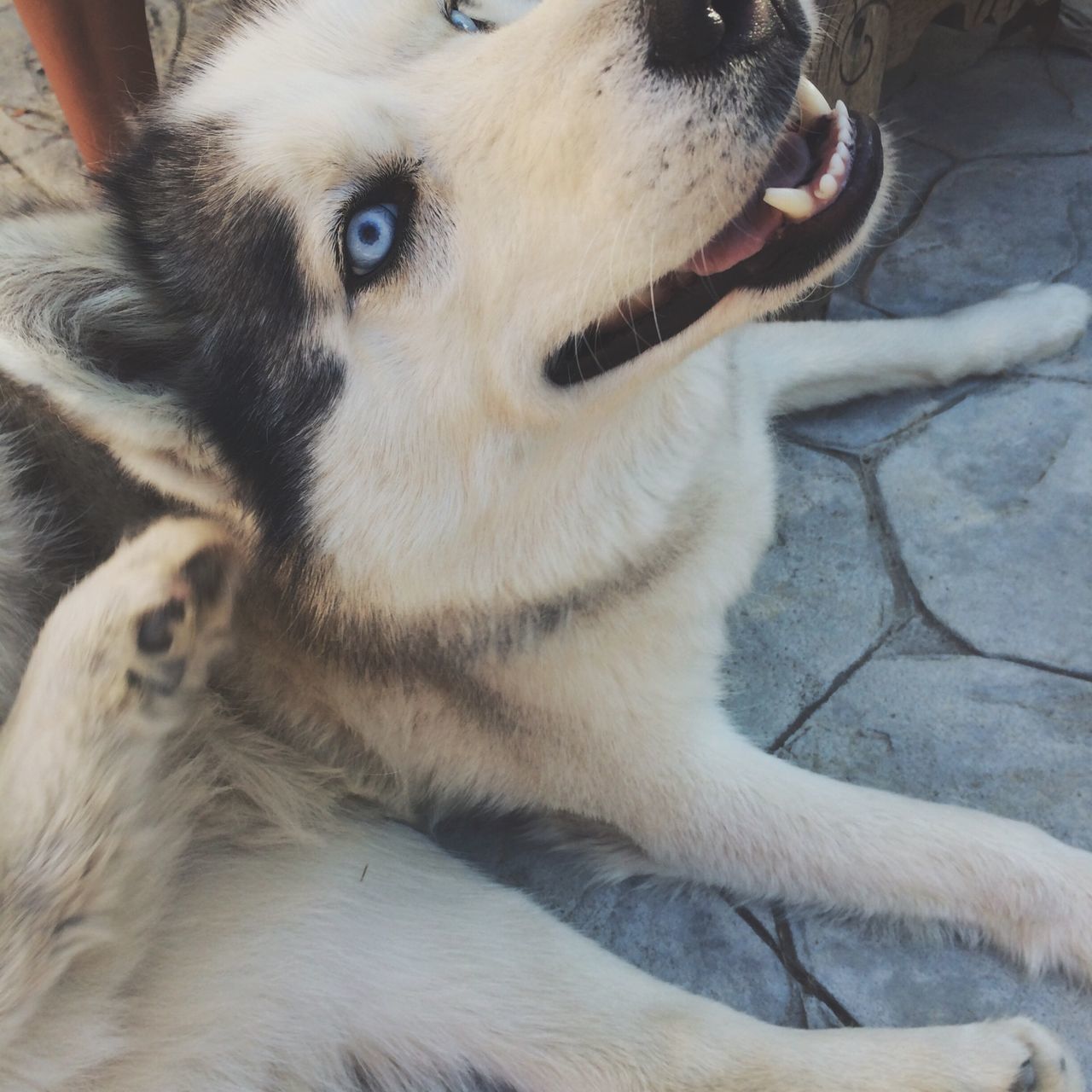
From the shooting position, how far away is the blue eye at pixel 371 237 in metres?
1.53

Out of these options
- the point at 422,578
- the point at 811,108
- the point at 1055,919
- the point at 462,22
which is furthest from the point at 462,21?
the point at 1055,919

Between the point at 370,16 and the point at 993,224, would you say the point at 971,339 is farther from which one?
the point at 370,16

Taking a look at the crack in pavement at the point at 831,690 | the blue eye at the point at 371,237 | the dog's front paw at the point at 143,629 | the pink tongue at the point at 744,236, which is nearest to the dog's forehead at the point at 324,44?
the blue eye at the point at 371,237

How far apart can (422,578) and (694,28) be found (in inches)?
38.2

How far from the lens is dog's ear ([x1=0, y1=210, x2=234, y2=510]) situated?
147 centimetres

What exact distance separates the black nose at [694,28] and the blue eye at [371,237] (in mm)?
468

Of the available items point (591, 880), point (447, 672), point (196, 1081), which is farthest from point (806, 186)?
point (196, 1081)

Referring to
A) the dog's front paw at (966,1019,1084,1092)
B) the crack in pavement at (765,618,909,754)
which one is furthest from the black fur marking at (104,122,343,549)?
the dog's front paw at (966,1019,1084,1092)

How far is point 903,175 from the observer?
3.41 m

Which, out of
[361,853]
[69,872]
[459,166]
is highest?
[459,166]

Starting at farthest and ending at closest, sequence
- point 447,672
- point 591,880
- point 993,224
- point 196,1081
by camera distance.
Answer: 1. point 993,224
2. point 591,880
3. point 447,672
4. point 196,1081

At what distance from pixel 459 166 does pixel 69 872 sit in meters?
1.25

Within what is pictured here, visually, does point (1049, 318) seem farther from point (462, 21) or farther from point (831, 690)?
point (462, 21)

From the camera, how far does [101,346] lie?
1690 mm
